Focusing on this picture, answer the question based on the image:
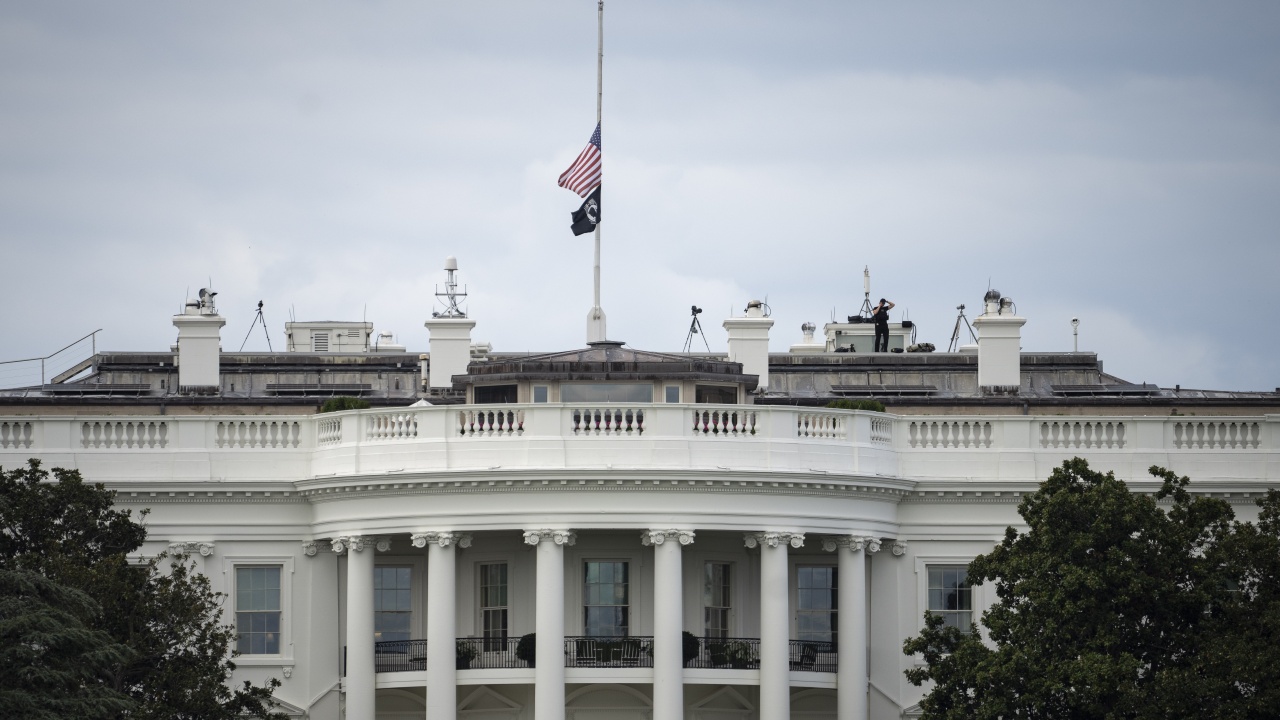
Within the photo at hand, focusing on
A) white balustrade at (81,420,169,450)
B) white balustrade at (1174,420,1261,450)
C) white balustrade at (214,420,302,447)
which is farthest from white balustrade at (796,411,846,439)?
white balustrade at (81,420,169,450)

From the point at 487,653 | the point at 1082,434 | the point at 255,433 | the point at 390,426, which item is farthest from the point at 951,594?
the point at 255,433

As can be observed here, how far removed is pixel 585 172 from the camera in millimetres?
61438

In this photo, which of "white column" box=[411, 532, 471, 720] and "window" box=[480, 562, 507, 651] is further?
"window" box=[480, 562, 507, 651]

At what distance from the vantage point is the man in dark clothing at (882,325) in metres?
74.8

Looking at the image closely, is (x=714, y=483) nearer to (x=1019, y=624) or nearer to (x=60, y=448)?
(x=1019, y=624)

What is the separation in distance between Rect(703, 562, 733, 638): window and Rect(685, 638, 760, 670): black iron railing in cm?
86

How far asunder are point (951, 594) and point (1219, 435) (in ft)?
22.6

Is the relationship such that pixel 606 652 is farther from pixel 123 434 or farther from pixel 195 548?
pixel 123 434

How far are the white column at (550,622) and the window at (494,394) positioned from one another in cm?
432

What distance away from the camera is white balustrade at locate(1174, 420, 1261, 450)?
2253 inches

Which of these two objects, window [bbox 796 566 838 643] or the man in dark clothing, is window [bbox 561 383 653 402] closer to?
window [bbox 796 566 838 643]

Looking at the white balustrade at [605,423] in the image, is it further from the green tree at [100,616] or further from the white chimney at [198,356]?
the white chimney at [198,356]

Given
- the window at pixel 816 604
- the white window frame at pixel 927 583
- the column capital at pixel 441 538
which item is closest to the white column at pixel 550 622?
the column capital at pixel 441 538

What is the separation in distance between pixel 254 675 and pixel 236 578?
2184mm
